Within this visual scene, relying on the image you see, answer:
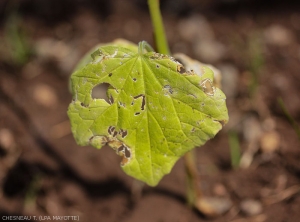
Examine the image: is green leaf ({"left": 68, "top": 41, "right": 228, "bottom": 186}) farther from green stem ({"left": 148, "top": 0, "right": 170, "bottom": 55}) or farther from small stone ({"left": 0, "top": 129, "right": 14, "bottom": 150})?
small stone ({"left": 0, "top": 129, "right": 14, "bottom": 150})

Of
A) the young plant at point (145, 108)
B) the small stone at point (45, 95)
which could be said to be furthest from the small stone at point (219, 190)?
the small stone at point (45, 95)

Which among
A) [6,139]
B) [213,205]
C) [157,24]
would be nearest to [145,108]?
[157,24]

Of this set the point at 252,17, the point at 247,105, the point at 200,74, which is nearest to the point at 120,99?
the point at 200,74

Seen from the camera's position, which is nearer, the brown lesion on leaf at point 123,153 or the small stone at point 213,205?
the brown lesion on leaf at point 123,153

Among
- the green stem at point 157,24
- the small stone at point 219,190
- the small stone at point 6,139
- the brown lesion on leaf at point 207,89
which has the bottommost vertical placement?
the small stone at point 219,190

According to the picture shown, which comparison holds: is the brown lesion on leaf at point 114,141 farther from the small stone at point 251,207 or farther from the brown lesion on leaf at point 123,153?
the small stone at point 251,207

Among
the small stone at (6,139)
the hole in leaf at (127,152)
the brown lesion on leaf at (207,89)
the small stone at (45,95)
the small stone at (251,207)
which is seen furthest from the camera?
the small stone at (45,95)
